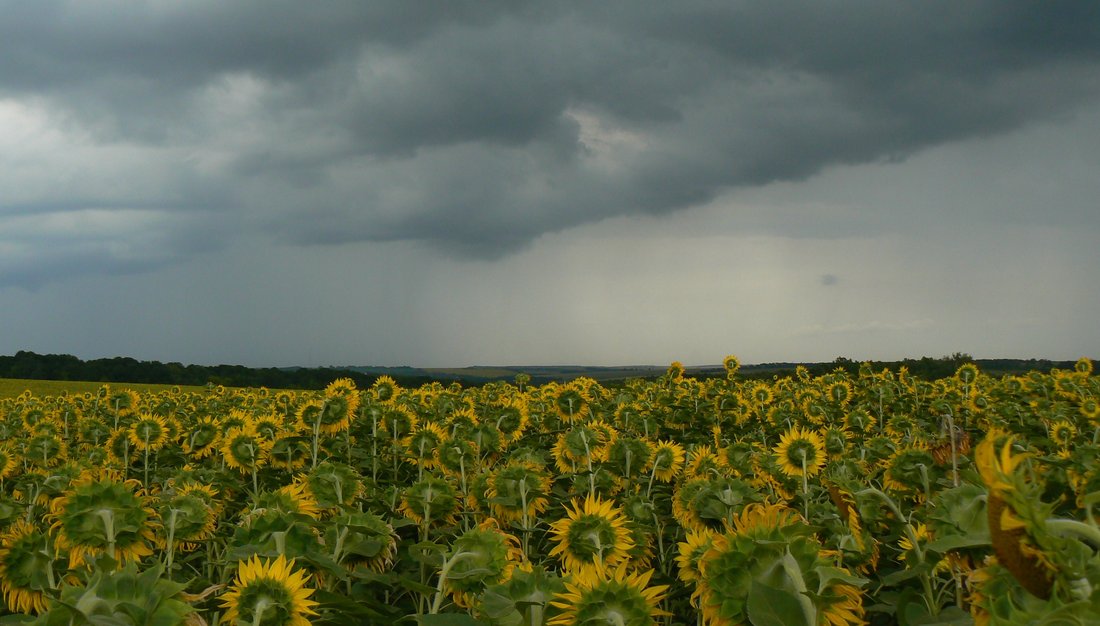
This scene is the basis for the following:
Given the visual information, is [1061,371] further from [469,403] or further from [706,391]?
[469,403]

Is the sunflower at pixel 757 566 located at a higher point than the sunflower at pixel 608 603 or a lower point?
higher

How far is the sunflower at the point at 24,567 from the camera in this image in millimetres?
2836

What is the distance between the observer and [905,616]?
2045mm

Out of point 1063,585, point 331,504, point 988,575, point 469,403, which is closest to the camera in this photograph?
point 1063,585

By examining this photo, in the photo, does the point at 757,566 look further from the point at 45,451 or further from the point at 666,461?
the point at 45,451

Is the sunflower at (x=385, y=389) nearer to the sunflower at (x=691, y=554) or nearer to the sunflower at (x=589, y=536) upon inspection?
the sunflower at (x=589, y=536)

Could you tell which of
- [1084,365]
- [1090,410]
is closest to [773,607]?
[1090,410]

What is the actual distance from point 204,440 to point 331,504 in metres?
3.65

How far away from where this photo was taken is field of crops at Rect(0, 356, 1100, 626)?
1.42 metres

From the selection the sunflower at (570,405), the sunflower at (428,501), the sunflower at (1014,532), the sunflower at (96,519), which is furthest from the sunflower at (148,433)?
the sunflower at (1014,532)

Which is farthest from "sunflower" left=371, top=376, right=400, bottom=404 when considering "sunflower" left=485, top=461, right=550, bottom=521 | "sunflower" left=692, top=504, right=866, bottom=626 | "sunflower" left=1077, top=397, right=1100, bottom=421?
"sunflower" left=1077, top=397, right=1100, bottom=421

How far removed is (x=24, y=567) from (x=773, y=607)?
2.85m

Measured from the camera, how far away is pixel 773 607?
1.26 m

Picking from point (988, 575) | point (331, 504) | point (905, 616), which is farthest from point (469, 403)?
point (988, 575)
